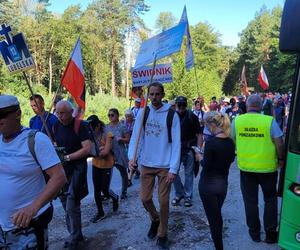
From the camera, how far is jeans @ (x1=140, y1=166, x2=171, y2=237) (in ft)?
17.6

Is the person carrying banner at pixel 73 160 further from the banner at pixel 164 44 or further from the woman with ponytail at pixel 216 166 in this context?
the banner at pixel 164 44

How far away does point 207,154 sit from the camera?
4785 millimetres

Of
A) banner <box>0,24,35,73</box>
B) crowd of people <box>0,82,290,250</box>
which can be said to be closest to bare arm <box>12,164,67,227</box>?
crowd of people <box>0,82,290,250</box>

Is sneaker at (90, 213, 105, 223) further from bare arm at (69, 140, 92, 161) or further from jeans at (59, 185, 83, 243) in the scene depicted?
bare arm at (69, 140, 92, 161)

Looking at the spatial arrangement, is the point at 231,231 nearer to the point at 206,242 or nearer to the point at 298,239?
the point at 206,242

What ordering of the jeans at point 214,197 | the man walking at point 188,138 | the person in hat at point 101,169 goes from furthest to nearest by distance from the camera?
the man walking at point 188,138 → the person in hat at point 101,169 → the jeans at point 214,197

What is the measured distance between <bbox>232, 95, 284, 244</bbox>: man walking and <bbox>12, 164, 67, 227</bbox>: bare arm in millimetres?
2981

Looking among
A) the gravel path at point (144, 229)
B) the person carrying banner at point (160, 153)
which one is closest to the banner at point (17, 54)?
the person carrying banner at point (160, 153)

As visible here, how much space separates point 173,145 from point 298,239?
1.84 meters

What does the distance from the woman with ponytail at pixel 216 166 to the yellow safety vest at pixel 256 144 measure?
0.68m

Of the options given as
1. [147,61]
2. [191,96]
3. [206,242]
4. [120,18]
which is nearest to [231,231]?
[206,242]

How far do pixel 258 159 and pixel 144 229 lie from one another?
1.93 meters

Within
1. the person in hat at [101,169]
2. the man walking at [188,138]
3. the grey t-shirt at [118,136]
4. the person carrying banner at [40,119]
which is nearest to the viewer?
the person carrying banner at [40,119]

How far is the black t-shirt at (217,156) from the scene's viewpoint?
4.74 metres
